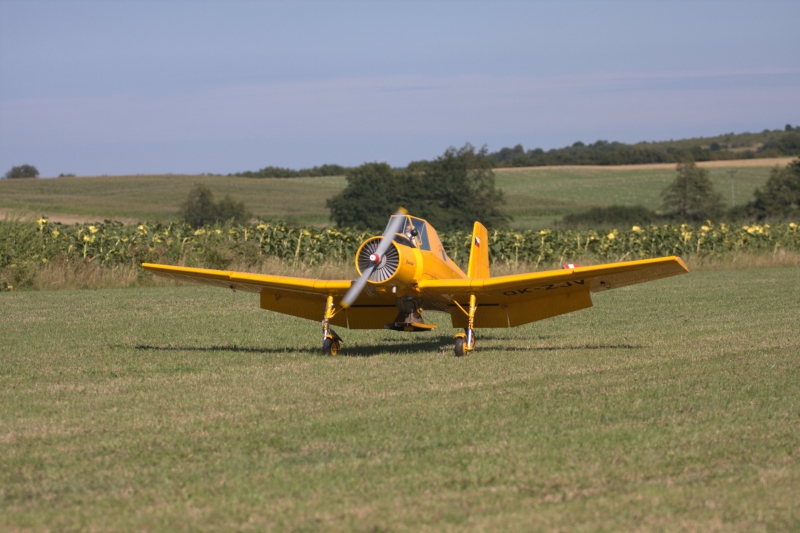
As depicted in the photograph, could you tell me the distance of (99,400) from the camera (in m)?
7.65

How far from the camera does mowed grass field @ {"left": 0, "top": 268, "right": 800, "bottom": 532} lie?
179 inches

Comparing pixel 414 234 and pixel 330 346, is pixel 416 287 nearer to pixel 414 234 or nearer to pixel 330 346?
pixel 414 234

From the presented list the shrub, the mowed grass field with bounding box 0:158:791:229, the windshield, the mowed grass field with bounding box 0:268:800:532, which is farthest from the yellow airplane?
the shrub

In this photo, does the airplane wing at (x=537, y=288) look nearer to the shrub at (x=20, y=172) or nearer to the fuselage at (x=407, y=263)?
the fuselage at (x=407, y=263)

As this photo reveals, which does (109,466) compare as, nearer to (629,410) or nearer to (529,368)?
(629,410)

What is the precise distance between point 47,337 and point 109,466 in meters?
7.72

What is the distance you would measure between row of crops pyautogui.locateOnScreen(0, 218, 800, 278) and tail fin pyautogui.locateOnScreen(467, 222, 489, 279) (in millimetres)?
13039

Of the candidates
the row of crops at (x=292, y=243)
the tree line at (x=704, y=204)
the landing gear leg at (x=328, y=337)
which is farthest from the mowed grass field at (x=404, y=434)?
the tree line at (x=704, y=204)

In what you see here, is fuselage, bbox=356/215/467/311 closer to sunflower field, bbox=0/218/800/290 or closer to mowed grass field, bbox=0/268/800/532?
mowed grass field, bbox=0/268/800/532

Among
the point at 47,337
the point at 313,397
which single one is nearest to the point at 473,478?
the point at 313,397

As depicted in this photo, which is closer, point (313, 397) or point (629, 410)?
point (629, 410)

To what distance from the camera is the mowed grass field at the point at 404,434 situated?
455 centimetres

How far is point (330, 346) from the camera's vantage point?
1080 cm

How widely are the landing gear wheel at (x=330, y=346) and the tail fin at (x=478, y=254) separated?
245 cm
